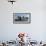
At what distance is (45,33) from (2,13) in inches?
72.5

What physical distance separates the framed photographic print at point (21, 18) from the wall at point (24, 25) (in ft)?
0.38

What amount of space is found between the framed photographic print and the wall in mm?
116

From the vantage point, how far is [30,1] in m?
5.11

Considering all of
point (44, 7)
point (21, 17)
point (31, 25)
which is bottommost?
point (31, 25)

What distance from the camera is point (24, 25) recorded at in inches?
203

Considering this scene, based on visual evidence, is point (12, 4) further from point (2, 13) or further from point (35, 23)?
point (35, 23)

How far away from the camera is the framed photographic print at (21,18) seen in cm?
514

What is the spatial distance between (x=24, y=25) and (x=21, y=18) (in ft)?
0.98

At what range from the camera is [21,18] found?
516 centimetres

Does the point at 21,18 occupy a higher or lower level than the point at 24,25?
higher

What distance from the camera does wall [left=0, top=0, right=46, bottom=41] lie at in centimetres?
510

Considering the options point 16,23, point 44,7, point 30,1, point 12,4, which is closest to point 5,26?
point 16,23

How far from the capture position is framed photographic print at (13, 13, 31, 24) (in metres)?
5.14

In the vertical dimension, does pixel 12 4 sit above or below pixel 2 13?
above
